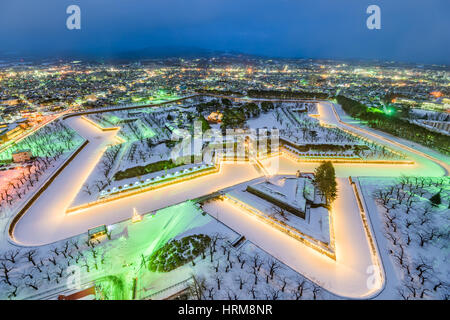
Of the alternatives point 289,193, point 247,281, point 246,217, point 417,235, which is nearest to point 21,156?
point 246,217

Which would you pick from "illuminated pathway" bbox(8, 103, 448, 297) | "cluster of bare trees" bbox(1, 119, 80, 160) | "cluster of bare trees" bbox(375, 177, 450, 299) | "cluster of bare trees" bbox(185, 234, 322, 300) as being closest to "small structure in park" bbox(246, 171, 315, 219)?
"illuminated pathway" bbox(8, 103, 448, 297)

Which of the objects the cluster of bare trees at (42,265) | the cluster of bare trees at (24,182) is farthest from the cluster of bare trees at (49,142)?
the cluster of bare trees at (42,265)

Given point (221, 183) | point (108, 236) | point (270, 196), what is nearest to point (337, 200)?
point (270, 196)

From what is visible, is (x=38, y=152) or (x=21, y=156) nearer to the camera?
(x=21, y=156)

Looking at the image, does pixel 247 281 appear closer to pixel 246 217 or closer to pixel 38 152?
pixel 246 217

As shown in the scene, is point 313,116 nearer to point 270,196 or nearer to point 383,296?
point 270,196

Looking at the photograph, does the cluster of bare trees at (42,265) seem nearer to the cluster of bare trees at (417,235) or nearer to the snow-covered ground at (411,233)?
the snow-covered ground at (411,233)
